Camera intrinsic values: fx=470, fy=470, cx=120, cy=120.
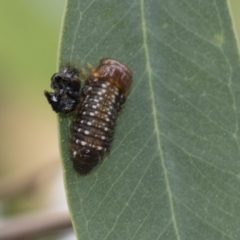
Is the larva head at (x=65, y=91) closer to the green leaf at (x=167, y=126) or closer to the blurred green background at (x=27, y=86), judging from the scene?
the green leaf at (x=167, y=126)

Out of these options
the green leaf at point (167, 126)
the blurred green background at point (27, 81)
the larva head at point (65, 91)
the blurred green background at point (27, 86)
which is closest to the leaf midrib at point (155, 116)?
the green leaf at point (167, 126)

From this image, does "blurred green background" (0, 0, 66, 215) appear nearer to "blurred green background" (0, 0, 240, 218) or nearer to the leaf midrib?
"blurred green background" (0, 0, 240, 218)

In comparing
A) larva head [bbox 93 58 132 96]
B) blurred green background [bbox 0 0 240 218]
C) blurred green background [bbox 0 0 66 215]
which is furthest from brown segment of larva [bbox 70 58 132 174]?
blurred green background [bbox 0 0 240 218]

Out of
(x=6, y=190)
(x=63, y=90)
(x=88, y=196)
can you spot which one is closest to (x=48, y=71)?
(x=6, y=190)

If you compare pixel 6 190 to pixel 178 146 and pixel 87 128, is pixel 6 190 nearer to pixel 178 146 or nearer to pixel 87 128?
pixel 87 128

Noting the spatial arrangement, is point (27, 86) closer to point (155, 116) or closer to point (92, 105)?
point (92, 105)

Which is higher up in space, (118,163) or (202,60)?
(202,60)
